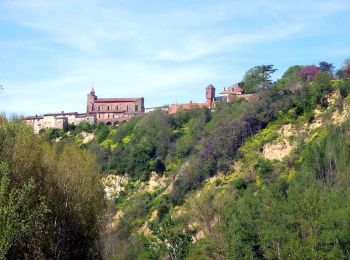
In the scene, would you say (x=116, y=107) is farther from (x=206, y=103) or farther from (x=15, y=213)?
(x=15, y=213)

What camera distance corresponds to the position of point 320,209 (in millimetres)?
44500

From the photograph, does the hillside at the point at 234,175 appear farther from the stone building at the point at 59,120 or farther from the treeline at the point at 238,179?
the stone building at the point at 59,120

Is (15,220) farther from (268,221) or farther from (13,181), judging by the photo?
(268,221)

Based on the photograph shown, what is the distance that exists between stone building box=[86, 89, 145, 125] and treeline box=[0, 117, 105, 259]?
85.6 metres

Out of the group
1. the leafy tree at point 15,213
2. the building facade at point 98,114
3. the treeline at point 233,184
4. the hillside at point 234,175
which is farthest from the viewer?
the building facade at point 98,114

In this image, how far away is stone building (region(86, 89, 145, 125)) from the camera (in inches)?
4791

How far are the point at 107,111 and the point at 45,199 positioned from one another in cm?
9501

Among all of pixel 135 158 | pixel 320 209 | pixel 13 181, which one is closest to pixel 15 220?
pixel 13 181

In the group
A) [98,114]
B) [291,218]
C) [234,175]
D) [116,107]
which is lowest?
[234,175]

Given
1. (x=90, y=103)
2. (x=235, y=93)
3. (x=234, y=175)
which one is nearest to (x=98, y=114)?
(x=90, y=103)

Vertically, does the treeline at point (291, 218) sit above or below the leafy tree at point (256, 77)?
below

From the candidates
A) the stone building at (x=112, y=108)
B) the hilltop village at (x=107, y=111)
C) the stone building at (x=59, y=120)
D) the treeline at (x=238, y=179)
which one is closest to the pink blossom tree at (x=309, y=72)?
the treeline at (x=238, y=179)

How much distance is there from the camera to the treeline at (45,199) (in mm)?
25072

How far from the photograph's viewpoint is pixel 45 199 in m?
28.8
